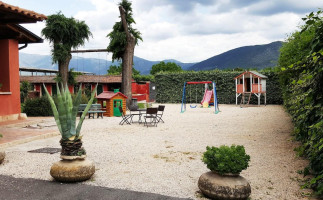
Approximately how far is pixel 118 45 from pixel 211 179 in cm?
1647

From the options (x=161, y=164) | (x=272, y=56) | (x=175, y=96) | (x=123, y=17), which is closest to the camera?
(x=161, y=164)

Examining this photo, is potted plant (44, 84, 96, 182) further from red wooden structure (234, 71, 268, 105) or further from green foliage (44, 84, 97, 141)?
red wooden structure (234, 71, 268, 105)

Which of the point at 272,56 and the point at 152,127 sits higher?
the point at 272,56

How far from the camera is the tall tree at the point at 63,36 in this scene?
20750mm

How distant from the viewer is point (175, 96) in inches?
1028

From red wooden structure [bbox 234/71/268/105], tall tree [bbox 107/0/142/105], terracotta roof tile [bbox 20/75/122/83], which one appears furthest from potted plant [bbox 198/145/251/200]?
terracotta roof tile [bbox 20/75/122/83]

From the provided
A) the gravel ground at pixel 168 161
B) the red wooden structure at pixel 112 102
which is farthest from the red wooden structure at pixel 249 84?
the gravel ground at pixel 168 161

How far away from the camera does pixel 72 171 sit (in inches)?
167

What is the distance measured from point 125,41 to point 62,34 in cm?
527

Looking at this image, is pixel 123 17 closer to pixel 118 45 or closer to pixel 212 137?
pixel 118 45

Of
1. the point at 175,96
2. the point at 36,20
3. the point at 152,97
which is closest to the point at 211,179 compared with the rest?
the point at 36,20

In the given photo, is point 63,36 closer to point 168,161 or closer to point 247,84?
point 247,84

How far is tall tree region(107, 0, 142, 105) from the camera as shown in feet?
61.7

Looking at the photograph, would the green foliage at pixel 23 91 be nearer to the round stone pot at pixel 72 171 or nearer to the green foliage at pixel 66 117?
the green foliage at pixel 66 117
